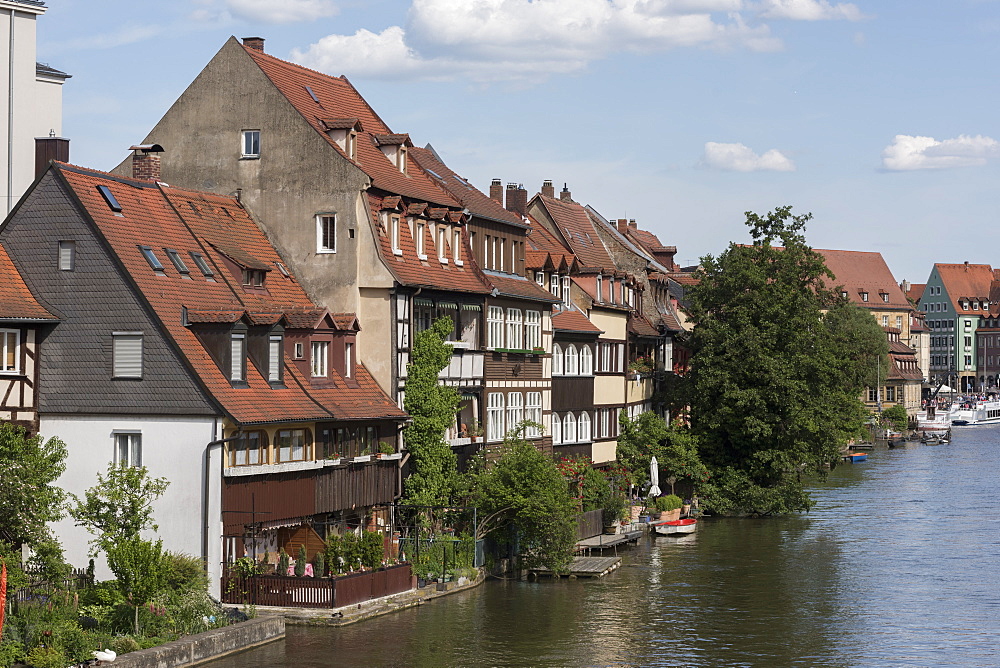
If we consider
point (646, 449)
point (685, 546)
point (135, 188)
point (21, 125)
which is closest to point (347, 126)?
point (135, 188)

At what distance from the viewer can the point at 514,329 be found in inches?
2483

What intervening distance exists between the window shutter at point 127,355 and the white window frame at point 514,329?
69.8 ft

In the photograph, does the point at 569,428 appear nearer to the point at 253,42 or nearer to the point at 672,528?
the point at 672,528

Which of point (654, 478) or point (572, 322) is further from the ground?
point (572, 322)

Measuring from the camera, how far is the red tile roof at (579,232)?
77.6 metres

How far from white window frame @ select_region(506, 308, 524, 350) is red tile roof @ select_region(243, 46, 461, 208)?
18.4ft

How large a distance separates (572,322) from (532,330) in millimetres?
6984

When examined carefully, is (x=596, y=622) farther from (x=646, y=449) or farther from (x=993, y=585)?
(x=646, y=449)

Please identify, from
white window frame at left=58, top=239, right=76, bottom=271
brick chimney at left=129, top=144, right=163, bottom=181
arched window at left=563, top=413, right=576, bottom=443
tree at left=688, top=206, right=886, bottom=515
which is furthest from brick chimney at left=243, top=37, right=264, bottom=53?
tree at left=688, top=206, right=886, bottom=515

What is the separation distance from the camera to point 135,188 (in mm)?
48156

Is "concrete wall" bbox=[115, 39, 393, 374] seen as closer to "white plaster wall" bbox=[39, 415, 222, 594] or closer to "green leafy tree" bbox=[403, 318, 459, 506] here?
"green leafy tree" bbox=[403, 318, 459, 506]

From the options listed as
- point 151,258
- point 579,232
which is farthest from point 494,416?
point 579,232

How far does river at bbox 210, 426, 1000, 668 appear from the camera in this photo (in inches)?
1642

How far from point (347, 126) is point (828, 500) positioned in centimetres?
4611
